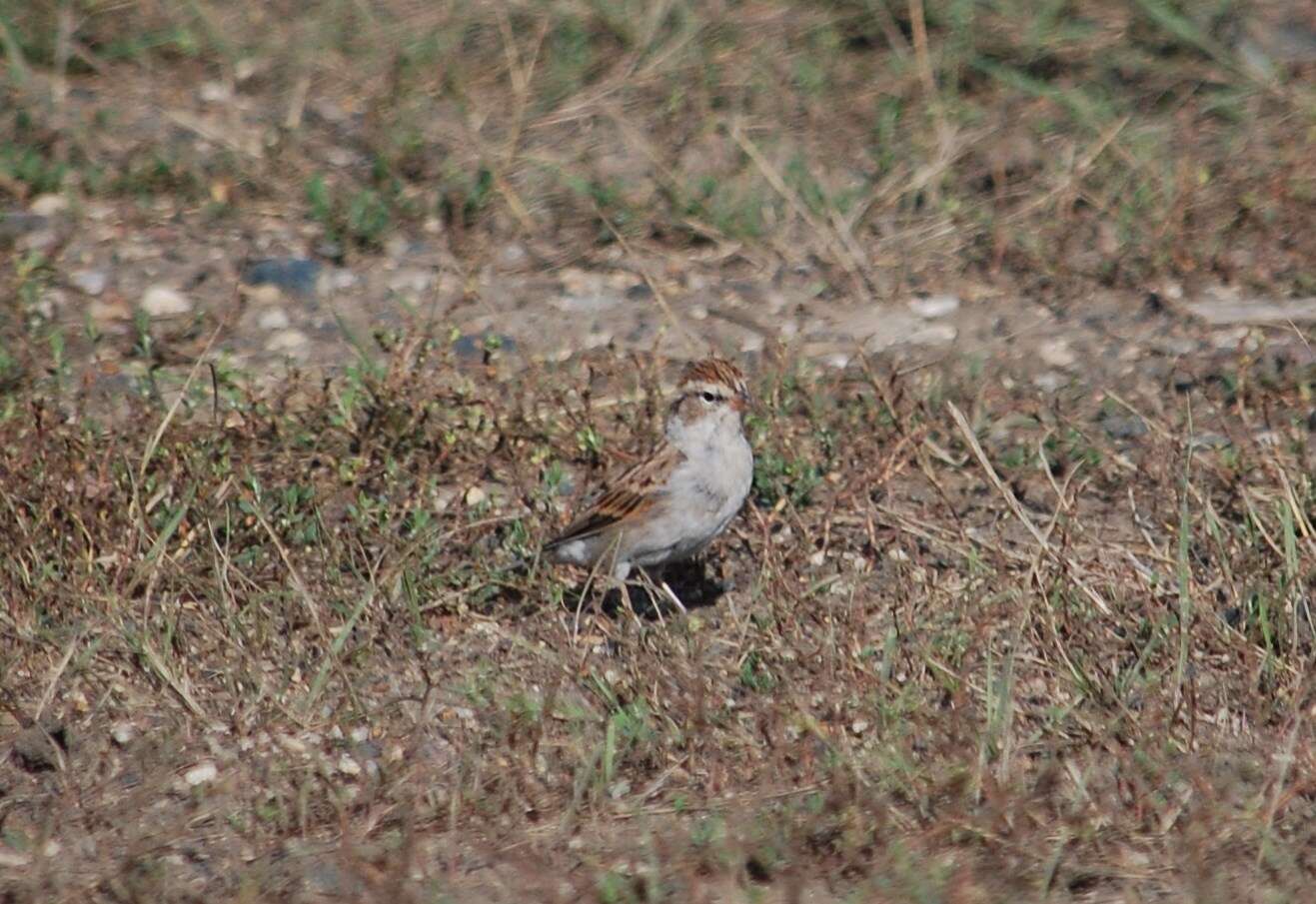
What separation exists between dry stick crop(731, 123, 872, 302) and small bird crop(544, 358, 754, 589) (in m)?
1.85

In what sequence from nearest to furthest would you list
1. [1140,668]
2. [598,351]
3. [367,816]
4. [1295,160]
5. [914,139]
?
1. [367,816]
2. [1140,668]
3. [598,351]
4. [1295,160]
5. [914,139]

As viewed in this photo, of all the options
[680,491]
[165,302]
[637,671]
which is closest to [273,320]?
[165,302]

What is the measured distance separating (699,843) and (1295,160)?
15.1 ft

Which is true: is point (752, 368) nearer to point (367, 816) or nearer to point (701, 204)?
point (701, 204)

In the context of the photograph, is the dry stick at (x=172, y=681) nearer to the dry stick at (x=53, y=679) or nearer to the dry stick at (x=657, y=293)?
the dry stick at (x=53, y=679)

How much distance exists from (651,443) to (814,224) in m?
1.71

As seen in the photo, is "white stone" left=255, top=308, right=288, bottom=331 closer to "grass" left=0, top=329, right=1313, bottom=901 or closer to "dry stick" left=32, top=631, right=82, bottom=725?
"grass" left=0, top=329, right=1313, bottom=901

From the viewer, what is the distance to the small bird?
5.57 m

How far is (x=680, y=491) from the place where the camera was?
558cm

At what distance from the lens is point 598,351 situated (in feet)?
22.5

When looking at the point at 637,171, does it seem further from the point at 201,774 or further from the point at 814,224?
the point at 201,774

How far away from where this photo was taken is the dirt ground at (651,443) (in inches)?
171

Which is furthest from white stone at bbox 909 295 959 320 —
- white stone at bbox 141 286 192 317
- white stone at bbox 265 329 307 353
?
white stone at bbox 141 286 192 317

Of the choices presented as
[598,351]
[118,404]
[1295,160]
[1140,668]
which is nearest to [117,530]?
[118,404]
